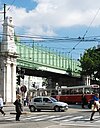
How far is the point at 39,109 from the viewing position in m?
40.3

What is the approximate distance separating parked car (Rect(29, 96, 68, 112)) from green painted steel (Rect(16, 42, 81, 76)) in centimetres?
2145

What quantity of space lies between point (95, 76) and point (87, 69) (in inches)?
97.8

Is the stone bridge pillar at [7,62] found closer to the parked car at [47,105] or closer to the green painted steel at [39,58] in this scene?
the green painted steel at [39,58]

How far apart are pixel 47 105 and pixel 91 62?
114 feet

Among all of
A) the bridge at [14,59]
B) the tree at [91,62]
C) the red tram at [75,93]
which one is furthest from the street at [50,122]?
the tree at [91,62]

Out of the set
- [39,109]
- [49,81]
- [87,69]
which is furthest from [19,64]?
[49,81]

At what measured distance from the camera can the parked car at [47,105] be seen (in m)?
39.1

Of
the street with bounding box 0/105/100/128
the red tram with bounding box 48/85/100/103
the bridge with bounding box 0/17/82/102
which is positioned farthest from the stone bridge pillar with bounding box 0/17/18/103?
the street with bounding box 0/105/100/128

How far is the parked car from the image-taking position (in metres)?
39.1

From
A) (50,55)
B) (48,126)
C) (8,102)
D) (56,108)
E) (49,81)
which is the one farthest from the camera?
(49,81)

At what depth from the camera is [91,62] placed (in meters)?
73.1

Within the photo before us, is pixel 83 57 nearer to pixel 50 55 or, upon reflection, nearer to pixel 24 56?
pixel 50 55

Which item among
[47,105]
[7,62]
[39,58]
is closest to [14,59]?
[7,62]

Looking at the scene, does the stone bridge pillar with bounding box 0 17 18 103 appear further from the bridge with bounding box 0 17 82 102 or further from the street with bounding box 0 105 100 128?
the street with bounding box 0 105 100 128
